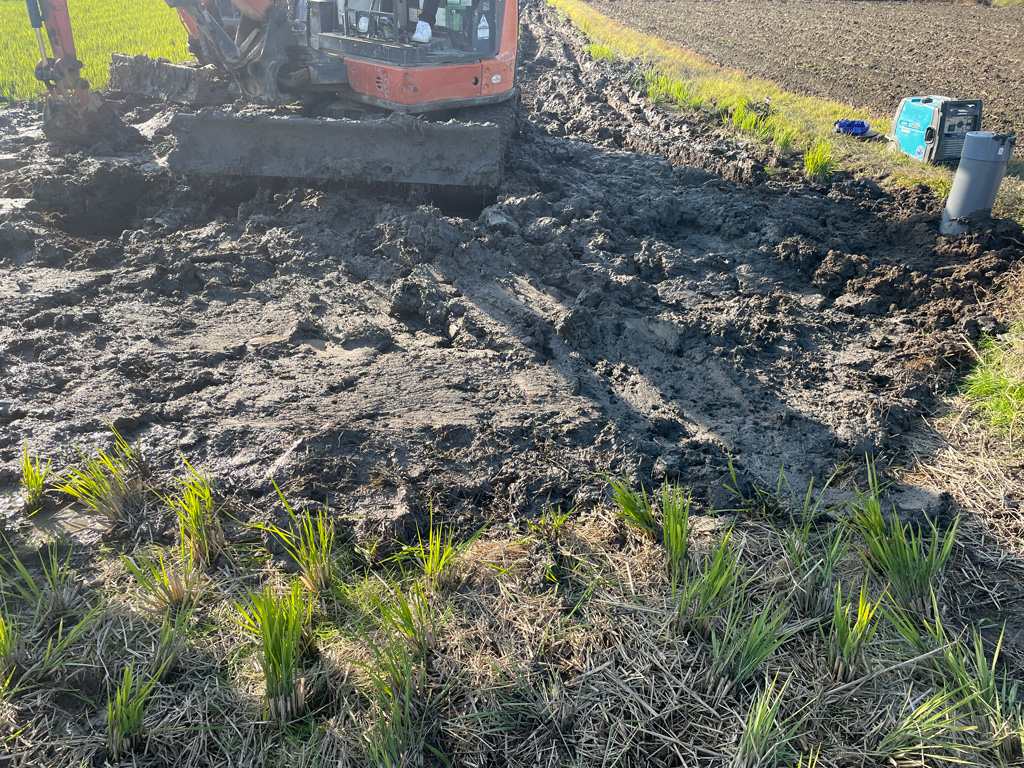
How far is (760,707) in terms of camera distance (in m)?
2.10

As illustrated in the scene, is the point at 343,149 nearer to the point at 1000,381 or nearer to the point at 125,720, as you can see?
the point at 125,720

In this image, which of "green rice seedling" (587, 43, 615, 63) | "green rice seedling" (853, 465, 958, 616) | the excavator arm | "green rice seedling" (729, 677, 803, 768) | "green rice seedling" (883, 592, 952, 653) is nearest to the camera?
"green rice seedling" (729, 677, 803, 768)

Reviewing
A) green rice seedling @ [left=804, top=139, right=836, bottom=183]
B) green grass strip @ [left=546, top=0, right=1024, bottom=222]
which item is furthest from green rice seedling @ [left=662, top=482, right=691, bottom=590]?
green rice seedling @ [left=804, top=139, right=836, bottom=183]

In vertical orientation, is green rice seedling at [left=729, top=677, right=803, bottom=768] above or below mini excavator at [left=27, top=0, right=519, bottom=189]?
below

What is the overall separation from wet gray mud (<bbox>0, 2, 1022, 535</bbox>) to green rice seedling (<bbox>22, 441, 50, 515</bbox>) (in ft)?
0.63

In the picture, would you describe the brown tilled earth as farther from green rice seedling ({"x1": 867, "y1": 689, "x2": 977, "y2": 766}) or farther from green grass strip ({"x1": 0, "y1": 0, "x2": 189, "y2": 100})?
green grass strip ({"x1": 0, "y1": 0, "x2": 189, "y2": 100})

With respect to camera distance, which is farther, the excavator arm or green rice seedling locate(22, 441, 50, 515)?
the excavator arm

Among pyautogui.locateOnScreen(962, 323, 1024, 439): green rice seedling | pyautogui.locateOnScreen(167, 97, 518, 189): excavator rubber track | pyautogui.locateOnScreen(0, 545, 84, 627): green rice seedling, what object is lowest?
pyautogui.locateOnScreen(0, 545, 84, 627): green rice seedling

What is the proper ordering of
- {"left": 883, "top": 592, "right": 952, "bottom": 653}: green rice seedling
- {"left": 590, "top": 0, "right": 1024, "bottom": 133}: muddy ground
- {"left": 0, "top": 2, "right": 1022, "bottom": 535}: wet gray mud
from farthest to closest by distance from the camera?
{"left": 590, "top": 0, "right": 1024, "bottom": 133}: muddy ground, {"left": 0, "top": 2, "right": 1022, "bottom": 535}: wet gray mud, {"left": 883, "top": 592, "right": 952, "bottom": 653}: green rice seedling

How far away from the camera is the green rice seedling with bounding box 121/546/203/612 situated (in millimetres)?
2696

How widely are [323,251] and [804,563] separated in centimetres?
444

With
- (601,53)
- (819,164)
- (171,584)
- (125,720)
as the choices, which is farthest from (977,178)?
(601,53)

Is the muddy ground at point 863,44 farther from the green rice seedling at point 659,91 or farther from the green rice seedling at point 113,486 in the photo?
the green rice seedling at point 113,486

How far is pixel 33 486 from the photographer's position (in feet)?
10.5
